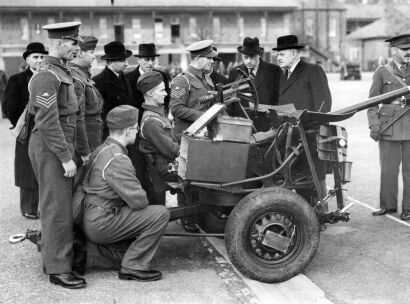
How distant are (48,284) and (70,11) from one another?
171ft

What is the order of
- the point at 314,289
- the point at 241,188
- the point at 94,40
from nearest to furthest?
the point at 314,289, the point at 241,188, the point at 94,40

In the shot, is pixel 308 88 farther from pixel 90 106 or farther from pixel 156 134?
pixel 90 106

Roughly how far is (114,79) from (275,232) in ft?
10.5

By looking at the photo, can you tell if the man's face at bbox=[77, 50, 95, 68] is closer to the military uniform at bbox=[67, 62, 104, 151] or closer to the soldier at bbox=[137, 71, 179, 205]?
the military uniform at bbox=[67, 62, 104, 151]

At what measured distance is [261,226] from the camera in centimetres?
482

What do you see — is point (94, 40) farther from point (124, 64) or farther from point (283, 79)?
point (283, 79)

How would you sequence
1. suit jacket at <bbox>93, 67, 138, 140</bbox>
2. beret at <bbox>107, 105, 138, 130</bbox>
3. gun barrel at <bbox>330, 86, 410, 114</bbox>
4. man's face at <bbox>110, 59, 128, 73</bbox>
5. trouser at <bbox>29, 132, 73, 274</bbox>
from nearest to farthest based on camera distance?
trouser at <bbox>29, 132, 73, 274</bbox> < beret at <bbox>107, 105, 138, 130</bbox> < gun barrel at <bbox>330, 86, 410, 114</bbox> < suit jacket at <bbox>93, 67, 138, 140</bbox> < man's face at <bbox>110, 59, 128, 73</bbox>

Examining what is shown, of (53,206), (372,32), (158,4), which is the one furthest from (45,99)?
(372,32)

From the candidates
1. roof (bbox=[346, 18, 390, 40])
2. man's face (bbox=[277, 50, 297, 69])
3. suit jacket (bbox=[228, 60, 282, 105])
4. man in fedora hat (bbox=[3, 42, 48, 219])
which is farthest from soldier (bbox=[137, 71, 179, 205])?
roof (bbox=[346, 18, 390, 40])

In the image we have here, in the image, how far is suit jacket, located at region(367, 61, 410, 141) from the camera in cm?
685

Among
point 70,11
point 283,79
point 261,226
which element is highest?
point 70,11

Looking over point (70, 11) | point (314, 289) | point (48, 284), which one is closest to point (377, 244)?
point (314, 289)

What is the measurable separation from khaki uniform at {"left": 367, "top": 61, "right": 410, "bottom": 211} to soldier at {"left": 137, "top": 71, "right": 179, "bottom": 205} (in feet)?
8.38

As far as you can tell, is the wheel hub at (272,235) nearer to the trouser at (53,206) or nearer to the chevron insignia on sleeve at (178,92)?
the trouser at (53,206)
